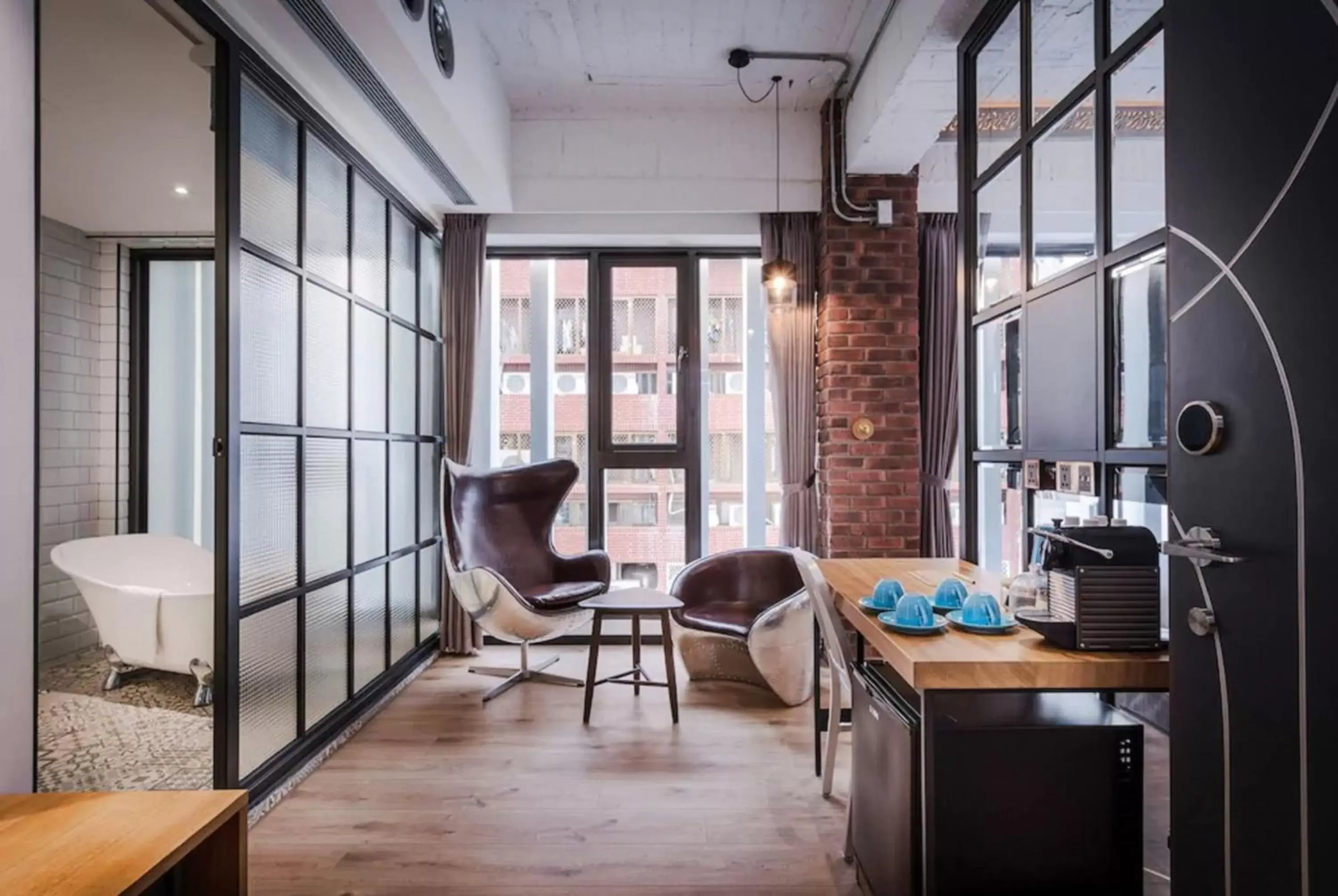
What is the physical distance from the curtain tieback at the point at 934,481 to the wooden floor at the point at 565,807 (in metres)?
1.48

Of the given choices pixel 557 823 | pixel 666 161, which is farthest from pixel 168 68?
pixel 557 823

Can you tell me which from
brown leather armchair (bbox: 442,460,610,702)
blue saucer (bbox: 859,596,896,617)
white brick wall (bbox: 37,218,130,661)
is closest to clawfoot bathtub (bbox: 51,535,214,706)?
white brick wall (bbox: 37,218,130,661)

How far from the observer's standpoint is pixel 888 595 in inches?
73.9

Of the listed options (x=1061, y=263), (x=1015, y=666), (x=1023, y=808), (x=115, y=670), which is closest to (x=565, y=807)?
(x=1023, y=808)

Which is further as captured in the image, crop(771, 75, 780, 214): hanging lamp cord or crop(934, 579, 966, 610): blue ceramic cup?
crop(771, 75, 780, 214): hanging lamp cord

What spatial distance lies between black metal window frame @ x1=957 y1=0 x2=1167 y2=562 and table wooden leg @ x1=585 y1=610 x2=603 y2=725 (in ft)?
5.12

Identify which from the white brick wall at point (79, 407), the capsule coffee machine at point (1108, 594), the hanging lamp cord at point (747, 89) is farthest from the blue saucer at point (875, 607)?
the white brick wall at point (79, 407)

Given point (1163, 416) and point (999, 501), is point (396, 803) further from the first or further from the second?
point (1163, 416)

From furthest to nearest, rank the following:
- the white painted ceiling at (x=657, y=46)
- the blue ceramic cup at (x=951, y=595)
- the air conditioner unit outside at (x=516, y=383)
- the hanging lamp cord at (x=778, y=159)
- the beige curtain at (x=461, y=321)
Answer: the air conditioner unit outside at (x=516, y=383) → the beige curtain at (x=461, y=321) → the hanging lamp cord at (x=778, y=159) → the white painted ceiling at (x=657, y=46) → the blue ceramic cup at (x=951, y=595)

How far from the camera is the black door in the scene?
0.93m

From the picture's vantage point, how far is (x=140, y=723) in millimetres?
2969

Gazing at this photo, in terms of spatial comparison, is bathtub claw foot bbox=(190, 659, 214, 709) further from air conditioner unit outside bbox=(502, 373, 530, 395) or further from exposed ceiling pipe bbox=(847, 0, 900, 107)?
exposed ceiling pipe bbox=(847, 0, 900, 107)

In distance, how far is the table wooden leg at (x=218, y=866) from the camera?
1354 mm

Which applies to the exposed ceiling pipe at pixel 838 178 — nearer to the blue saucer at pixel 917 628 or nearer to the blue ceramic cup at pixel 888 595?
the blue ceramic cup at pixel 888 595
